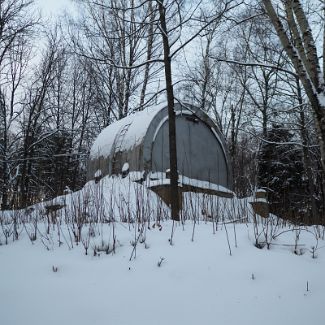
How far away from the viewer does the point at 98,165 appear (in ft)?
39.7

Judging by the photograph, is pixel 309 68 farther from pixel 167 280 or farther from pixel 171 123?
pixel 167 280

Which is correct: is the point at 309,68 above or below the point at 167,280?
above

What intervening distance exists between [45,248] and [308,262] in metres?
3.14

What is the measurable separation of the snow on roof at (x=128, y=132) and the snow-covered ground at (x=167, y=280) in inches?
244

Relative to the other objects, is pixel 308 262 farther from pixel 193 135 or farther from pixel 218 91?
pixel 218 91

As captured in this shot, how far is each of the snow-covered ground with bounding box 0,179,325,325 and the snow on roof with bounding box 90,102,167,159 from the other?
6188 mm

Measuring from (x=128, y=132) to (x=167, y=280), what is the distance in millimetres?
8033

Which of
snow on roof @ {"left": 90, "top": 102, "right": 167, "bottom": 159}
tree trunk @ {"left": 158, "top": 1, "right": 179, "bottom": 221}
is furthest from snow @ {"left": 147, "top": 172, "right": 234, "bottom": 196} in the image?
tree trunk @ {"left": 158, "top": 1, "right": 179, "bottom": 221}

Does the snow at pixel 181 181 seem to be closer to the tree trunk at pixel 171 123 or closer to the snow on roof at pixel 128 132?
the snow on roof at pixel 128 132

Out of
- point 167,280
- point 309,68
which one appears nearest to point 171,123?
point 309,68

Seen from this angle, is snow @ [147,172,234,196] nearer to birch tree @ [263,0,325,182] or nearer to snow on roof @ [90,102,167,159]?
snow on roof @ [90,102,167,159]

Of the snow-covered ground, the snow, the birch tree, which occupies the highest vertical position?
the birch tree

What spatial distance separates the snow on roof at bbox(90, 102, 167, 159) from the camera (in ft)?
34.1

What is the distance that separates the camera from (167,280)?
3.33 metres
